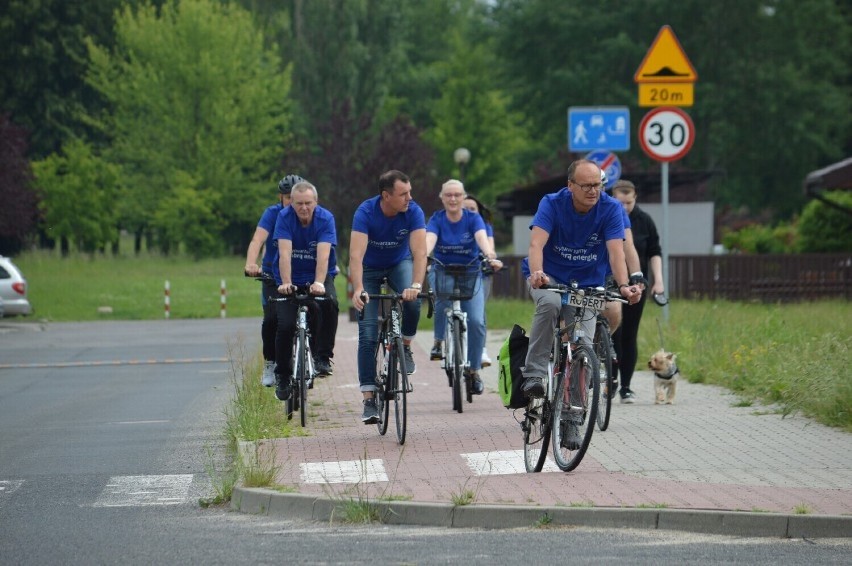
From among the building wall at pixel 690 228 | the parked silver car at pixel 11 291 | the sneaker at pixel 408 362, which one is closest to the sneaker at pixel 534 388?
the sneaker at pixel 408 362

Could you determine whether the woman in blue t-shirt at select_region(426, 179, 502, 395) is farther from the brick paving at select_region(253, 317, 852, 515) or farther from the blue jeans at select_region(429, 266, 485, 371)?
the brick paving at select_region(253, 317, 852, 515)

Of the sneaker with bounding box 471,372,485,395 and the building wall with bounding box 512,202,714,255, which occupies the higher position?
the building wall with bounding box 512,202,714,255

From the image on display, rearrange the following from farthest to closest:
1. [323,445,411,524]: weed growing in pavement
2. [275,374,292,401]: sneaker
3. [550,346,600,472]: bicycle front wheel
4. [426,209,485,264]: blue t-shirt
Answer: [426,209,485,264]: blue t-shirt, [275,374,292,401]: sneaker, [550,346,600,472]: bicycle front wheel, [323,445,411,524]: weed growing in pavement

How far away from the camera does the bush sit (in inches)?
1373

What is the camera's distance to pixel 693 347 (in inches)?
640

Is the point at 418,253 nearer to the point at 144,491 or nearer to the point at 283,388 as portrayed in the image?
the point at 283,388

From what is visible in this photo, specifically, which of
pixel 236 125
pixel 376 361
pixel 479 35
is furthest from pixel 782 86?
pixel 376 361

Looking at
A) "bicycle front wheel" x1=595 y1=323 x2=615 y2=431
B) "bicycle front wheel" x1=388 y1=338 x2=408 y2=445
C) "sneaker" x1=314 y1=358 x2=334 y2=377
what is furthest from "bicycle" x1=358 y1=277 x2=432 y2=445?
A: "bicycle front wheel" x1=595 y1=323 x2=615 y2=431

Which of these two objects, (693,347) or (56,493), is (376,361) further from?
(693,347)

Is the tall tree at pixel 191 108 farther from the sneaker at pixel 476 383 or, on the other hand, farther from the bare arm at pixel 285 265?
the bare arm at pixel 285 265

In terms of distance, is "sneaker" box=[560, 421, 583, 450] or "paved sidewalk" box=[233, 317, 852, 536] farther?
"sneaker" box=[560, 421, 583, 450]

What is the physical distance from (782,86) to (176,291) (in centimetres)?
2607

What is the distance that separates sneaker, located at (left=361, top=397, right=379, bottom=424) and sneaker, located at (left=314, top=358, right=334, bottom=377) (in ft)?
4.08

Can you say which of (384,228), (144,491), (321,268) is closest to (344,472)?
(144,491)
